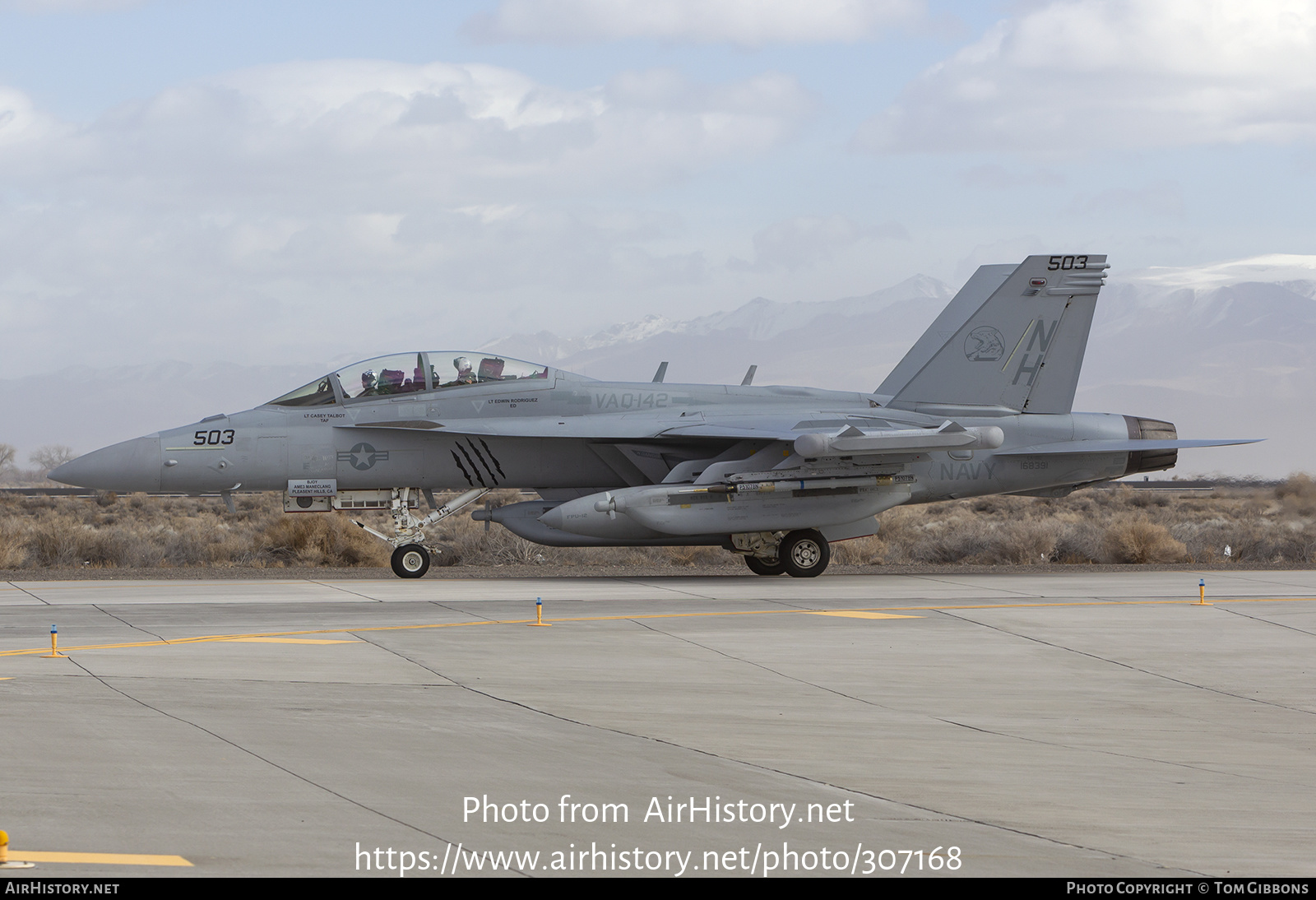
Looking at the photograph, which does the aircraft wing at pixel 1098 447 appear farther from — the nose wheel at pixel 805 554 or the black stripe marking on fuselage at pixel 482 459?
the black stripe marking on fuselage at pixel 482 459

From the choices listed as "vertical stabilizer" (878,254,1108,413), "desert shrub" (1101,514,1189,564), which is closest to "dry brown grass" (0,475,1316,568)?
"desert shrub" (1101,514,1189,564)

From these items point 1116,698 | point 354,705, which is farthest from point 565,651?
point 1116,698

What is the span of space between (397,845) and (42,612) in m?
10.0

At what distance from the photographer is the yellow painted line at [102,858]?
5137 mm

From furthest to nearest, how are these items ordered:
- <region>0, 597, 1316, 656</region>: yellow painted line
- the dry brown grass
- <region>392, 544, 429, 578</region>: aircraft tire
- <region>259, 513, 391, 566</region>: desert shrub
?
<region>259, 513, 391, 566</region>: desert shrub < the dry brown grass < <region>392, 544, 429, 578</region>: aircraft tire < <region>0, 597, 1316, 656</region>: yellow painted line

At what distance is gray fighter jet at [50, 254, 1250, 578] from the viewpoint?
59.9 ft

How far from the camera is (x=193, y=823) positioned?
19.0 ft

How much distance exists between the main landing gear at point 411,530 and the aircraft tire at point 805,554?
471 centimetres

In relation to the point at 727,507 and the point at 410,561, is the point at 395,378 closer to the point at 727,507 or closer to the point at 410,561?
the point at 410,561

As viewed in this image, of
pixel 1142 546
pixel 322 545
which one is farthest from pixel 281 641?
pixel 1142 546

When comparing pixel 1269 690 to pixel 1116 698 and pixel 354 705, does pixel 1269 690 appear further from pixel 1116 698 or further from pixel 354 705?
pixel 354 705

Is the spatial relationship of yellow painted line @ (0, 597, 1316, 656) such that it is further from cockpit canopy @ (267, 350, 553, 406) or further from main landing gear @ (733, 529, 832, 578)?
cockpit canopy @ (267, 350, 553, 406)

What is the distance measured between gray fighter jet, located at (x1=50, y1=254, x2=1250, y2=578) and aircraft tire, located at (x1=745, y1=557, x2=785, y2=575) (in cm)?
2

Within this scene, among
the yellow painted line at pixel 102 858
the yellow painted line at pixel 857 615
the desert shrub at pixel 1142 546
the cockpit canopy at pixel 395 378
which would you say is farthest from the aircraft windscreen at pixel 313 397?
the desert shrub at pixel 1142 546
